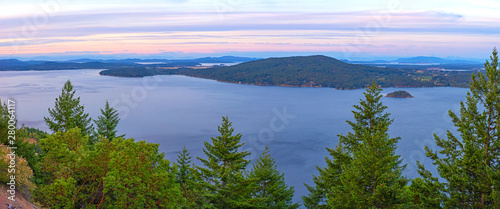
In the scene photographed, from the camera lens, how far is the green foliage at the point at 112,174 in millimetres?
12984

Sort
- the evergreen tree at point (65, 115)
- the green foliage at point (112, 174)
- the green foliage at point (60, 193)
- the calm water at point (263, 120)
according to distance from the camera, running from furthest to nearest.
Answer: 1. the calm water at point (263, 120)
2. the evergreen tree at point (65, 115)
3. the green foliage at point (112, 174)
4. the green foliage at point (60, 193)

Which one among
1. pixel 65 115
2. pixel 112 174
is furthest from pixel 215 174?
pixel 65 115

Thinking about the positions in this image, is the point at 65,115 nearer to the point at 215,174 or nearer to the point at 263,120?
the point at 215,174

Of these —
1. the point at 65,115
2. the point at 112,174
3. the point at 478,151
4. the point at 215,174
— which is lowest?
the point at 215,174

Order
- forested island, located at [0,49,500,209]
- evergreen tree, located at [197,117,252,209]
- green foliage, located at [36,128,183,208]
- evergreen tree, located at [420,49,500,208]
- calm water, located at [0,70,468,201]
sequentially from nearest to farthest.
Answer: green foliage, located at [36,128,183,208] → forested island, located at [0,49,500,209] → evergreen tree, located at [420,49,500,208] → evergreen tree, located at [197,117,252,209] → calm water, located at [0,70,468,201]

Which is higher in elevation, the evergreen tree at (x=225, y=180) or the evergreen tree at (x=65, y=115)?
the evergreen tree at (x=65, y=115)

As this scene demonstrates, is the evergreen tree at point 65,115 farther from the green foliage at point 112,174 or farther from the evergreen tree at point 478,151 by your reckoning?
the evergreen tree at point 478,151

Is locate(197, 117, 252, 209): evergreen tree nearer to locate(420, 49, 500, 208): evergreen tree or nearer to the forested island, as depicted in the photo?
the forested island

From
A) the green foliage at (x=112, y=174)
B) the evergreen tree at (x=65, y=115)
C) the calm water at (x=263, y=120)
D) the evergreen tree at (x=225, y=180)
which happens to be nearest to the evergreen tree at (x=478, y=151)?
the evergreen tree at (x=225, y=180)

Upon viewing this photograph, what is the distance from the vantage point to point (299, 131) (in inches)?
3477

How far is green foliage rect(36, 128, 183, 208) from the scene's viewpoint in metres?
13.0

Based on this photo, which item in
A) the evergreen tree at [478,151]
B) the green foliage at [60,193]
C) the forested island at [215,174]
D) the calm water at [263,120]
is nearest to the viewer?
the green foliage at [60,193]

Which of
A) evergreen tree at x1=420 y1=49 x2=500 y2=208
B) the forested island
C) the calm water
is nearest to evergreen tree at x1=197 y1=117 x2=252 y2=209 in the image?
the forested island

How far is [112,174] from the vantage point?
12.9 m
